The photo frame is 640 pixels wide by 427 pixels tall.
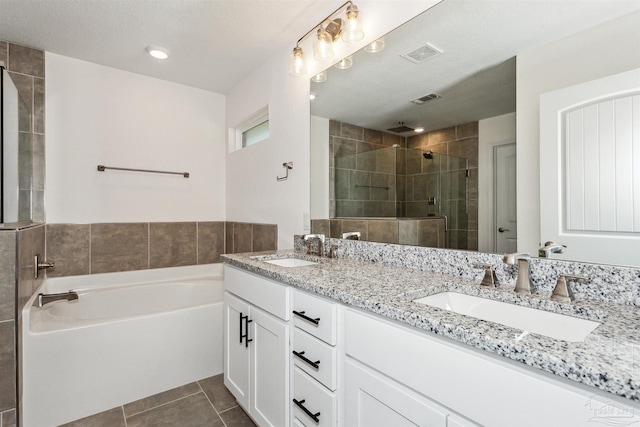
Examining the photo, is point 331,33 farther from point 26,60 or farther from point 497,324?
point 26,60

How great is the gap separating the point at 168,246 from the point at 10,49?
72.4 inches

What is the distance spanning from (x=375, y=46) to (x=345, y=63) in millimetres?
239

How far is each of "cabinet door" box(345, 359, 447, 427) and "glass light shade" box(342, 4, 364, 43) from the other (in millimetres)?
1538

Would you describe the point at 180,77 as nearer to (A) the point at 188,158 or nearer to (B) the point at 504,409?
(A) the point at 188,158

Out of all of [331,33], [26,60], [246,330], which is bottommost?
[246,330]

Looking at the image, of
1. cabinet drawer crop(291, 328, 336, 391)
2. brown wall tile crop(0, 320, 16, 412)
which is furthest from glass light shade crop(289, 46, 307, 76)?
brown wall tile crop(0, 320, 16, 412)

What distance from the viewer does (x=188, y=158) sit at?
10.1 ft

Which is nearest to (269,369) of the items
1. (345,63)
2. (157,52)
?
(345,63)

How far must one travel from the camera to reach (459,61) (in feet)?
4.46

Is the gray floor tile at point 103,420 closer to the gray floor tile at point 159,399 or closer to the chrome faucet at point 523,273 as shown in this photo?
the gray floor tile at point 159,399

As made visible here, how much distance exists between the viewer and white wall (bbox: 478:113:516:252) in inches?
47.4

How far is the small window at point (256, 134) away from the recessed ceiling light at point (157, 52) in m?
0.90

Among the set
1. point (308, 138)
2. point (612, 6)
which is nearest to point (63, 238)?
point (308, 138)

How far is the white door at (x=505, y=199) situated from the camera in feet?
3.84
